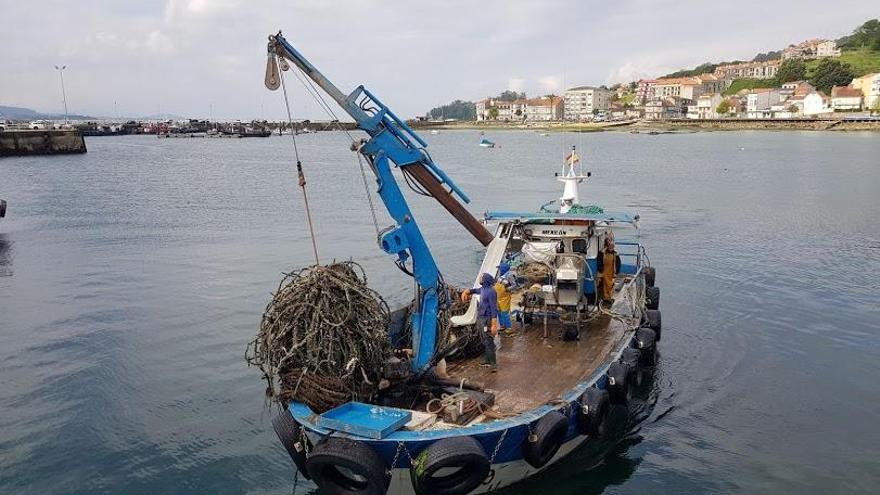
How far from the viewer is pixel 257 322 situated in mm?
17766

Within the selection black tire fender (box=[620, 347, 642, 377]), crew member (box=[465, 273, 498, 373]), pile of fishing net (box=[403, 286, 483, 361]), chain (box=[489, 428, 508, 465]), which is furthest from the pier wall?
chain (box=[489, 428, 508, 465])

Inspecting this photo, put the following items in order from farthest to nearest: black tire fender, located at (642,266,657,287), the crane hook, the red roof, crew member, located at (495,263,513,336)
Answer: the red roof → black tire fender, located at (642,266,657,287) → crew member, located at (495,263,513,336) → the crane hook

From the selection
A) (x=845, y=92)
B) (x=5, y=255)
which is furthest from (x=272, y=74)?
(x=845, y=92)

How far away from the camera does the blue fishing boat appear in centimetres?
795

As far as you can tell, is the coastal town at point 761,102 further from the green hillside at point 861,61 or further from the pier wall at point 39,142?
the pier wall at point 39,142

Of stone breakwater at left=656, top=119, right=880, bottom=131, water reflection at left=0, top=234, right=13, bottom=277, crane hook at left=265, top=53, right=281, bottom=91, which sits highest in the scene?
crane hook at left=265, top=53, right=281, bottom=91

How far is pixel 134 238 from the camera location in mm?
29531

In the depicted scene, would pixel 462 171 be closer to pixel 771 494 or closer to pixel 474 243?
pixel 474 243

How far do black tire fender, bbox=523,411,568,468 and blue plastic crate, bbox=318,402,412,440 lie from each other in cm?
169

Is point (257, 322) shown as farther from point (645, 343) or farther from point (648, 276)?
point (648, 276)

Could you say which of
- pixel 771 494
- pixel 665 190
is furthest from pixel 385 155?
pixel 665 190

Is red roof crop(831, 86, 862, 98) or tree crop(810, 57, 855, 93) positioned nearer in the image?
red roof crop(831, 86, 862, 98)

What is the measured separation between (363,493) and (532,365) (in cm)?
384

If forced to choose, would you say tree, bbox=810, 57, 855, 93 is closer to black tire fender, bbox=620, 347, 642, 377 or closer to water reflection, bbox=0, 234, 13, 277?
water reflection, bbox=0, 234, 13, 277
